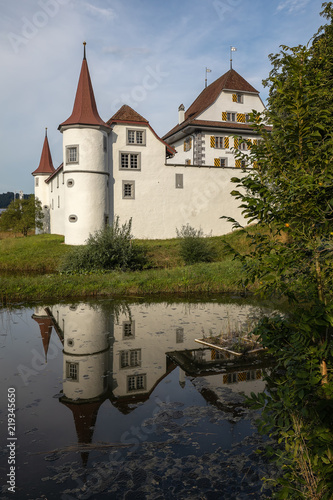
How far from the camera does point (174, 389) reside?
7754mm

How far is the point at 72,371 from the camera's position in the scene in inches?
340

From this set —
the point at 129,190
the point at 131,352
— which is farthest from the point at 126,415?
the point at 129,190

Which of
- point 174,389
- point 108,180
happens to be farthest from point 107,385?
point 108,180

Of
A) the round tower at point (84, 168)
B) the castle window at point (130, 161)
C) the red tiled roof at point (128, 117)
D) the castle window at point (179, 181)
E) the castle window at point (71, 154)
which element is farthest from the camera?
the castle window at point (179, 181)

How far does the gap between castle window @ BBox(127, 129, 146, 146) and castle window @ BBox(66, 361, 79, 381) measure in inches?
1006

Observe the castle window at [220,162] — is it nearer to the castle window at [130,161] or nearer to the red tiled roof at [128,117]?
the red tiled roof at [128,117]

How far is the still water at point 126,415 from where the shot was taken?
4.88 meters

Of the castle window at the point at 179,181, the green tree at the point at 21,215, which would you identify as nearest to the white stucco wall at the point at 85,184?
the castle window at the point at 179,181

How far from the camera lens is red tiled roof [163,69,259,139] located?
3766 cm

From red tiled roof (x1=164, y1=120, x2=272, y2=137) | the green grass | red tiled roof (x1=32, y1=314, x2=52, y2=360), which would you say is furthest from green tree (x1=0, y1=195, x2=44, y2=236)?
red tiled roof (x1=32, y1=314, x2=52, y2=360)

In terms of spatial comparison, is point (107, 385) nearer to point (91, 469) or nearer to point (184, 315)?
point (91, 469)

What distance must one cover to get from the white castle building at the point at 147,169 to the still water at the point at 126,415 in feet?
59.0

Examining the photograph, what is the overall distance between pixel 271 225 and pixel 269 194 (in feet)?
1.22

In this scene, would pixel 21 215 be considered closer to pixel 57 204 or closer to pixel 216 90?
pixel 57 204
